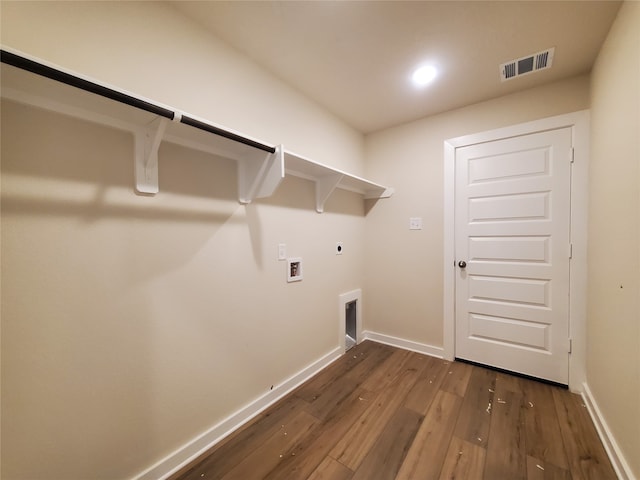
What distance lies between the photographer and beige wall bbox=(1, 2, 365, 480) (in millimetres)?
918

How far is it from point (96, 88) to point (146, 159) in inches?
14.9

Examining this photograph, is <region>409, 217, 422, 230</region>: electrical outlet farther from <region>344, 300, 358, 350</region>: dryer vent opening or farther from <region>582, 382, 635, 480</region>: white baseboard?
<region>582, 382, 635, 480</region>: white baseboard

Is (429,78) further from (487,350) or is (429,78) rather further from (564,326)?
(487,350)

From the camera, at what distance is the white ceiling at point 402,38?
1.32 m

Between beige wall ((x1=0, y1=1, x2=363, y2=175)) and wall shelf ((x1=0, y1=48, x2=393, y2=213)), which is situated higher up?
beige wall ((x1=0, y1=1, x2=363, y2=175))

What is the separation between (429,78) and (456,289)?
1836 millimetres

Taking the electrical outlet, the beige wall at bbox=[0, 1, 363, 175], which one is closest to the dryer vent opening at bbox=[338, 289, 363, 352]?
the electrical outlet

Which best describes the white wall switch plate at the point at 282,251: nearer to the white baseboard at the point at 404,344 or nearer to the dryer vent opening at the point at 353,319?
the dryer vent opening at the point at 353,319

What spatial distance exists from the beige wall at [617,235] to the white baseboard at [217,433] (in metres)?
1.86

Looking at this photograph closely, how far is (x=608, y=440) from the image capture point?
4.52 feet

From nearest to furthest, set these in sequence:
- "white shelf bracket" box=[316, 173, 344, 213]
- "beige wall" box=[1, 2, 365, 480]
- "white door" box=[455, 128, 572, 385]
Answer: "beige wall" box=[1, 2, 365, 480], "white door" box=[455, 128, 572, 385], "white shelf bracket" box=[316, 173, 344, 213]

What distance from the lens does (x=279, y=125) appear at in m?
1.88

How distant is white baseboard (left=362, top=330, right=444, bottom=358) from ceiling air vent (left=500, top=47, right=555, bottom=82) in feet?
7.91

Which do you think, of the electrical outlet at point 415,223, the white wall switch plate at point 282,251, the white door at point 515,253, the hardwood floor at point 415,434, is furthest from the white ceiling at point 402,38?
the hardwood floor at point 415,434
